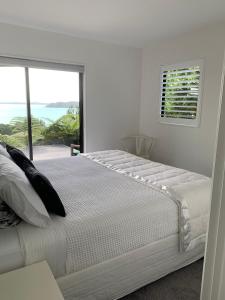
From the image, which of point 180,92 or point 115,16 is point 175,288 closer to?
point 180,92

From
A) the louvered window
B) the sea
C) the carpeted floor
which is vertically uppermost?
the louvered window

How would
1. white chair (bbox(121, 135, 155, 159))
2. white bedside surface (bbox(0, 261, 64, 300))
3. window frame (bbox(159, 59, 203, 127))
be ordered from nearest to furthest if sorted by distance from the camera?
white bedside surface (bbox(0, 261, 64, 300)) → window frame (bbox(159, 59, 203, 127)) → white chair (bbox(121, 135, 155, 159))

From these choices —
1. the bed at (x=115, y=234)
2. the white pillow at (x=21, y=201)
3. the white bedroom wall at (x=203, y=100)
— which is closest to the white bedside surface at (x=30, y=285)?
the bed at (x=115, y=234)

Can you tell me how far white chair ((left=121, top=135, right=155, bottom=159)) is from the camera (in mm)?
4082

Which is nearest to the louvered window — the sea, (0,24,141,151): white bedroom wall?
(0,24,141,151): white bedroom wall

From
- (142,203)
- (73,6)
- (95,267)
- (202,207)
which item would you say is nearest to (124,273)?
(95,267)

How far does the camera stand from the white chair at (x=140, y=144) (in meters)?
4.08

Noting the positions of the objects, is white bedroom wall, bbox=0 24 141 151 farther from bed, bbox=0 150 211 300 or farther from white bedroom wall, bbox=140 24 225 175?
bed, bbox=0 150 211 300

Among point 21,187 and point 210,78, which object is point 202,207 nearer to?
point 21,187

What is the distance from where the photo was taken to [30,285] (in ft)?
3.23

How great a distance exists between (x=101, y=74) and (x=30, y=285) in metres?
3.42

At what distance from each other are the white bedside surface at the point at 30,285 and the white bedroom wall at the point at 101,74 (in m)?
2.89

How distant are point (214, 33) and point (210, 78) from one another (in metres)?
0.56

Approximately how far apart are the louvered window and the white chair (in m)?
0.51
